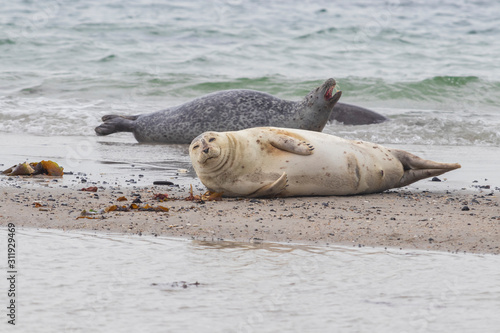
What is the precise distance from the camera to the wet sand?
3830 millimetres

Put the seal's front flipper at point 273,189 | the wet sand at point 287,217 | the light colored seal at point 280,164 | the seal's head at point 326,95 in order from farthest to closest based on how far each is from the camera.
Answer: the seal's head at point 326,95 → the light colored seal at point 280,164 → the seal's front flipper at point 273,189 → the wet sand at point 287,217

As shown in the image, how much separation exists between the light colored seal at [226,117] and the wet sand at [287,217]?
2885 mm

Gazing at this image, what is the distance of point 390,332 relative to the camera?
2514 millimetres

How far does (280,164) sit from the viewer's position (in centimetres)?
490

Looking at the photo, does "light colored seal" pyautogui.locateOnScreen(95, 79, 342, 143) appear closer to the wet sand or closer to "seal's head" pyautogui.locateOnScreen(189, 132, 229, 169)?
the wet sand

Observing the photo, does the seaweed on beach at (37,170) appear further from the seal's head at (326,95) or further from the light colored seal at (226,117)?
the seal's head at (326,95)

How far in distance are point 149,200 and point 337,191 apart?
123 centimetres

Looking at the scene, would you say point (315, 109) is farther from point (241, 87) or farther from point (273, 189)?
point (241, 87)

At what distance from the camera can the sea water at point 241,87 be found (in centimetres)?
277

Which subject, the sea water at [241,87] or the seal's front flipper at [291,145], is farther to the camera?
the seal's front flipper at [291,145]

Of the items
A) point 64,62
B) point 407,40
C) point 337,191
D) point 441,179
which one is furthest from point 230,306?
point 407,40

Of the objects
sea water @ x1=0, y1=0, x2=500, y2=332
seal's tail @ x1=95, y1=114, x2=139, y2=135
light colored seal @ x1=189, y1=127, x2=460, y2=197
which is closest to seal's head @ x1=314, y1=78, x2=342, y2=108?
sea water @ x1=0, y1=0, x2=500, y2=332

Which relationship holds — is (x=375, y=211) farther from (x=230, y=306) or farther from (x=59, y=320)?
(x=59, y=320)

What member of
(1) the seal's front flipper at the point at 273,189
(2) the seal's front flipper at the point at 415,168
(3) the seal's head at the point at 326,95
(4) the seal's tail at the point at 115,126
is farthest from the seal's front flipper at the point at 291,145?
(4) the seal's tail at the point at 115,126
